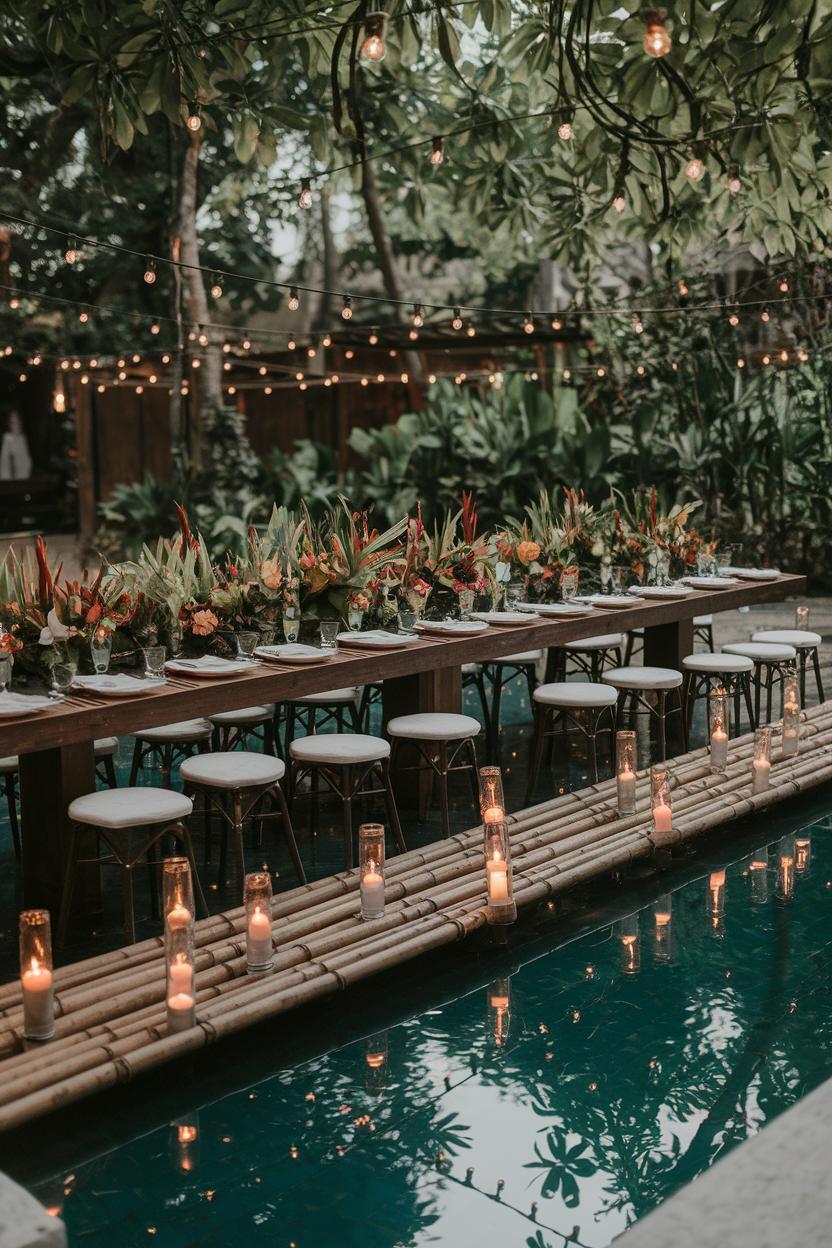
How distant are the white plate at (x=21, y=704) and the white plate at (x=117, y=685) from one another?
A: 0.15 metres

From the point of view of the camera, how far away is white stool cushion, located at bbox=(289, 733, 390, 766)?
14.9ft

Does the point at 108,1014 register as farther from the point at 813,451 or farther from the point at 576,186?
the point at 813,451

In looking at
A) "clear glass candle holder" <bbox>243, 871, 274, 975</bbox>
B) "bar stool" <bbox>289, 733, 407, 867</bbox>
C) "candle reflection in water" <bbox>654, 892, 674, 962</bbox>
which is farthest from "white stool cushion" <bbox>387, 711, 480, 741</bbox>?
"clear glass candle holder" <bbox>243, 871, 274, 975</bbox>

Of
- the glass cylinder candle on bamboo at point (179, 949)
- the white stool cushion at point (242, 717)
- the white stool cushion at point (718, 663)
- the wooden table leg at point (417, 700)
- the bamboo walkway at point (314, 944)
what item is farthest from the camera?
the white stool cushion at point (718, 663)

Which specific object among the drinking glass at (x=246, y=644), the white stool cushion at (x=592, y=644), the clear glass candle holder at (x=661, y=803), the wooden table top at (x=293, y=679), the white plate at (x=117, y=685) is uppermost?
the drinking glass at (x=246, y=644)

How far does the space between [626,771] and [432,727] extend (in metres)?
0.79

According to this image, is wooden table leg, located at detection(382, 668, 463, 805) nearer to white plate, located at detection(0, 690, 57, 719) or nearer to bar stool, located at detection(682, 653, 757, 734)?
bar stool, located at detection(682, 653, 757, 734)

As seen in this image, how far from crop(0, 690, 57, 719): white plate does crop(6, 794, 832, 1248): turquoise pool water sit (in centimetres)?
113

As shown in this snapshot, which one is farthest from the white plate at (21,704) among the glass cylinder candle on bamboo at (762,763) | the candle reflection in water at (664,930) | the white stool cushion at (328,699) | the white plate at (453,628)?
the glass cylinder candle on bamboo at (762,763)

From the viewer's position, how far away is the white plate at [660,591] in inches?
259

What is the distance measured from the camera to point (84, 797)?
3.95m

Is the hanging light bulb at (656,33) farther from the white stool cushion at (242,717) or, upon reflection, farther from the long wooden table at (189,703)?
the white stool cushion at (242,717)

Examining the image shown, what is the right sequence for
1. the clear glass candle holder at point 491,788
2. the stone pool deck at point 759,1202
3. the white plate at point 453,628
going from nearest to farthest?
the stone pool deck at point 759,1202 < the clear glass candle holder at point 491,788 < the white plate at point 453,628

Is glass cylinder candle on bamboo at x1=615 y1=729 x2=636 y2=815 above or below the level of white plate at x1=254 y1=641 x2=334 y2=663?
below
